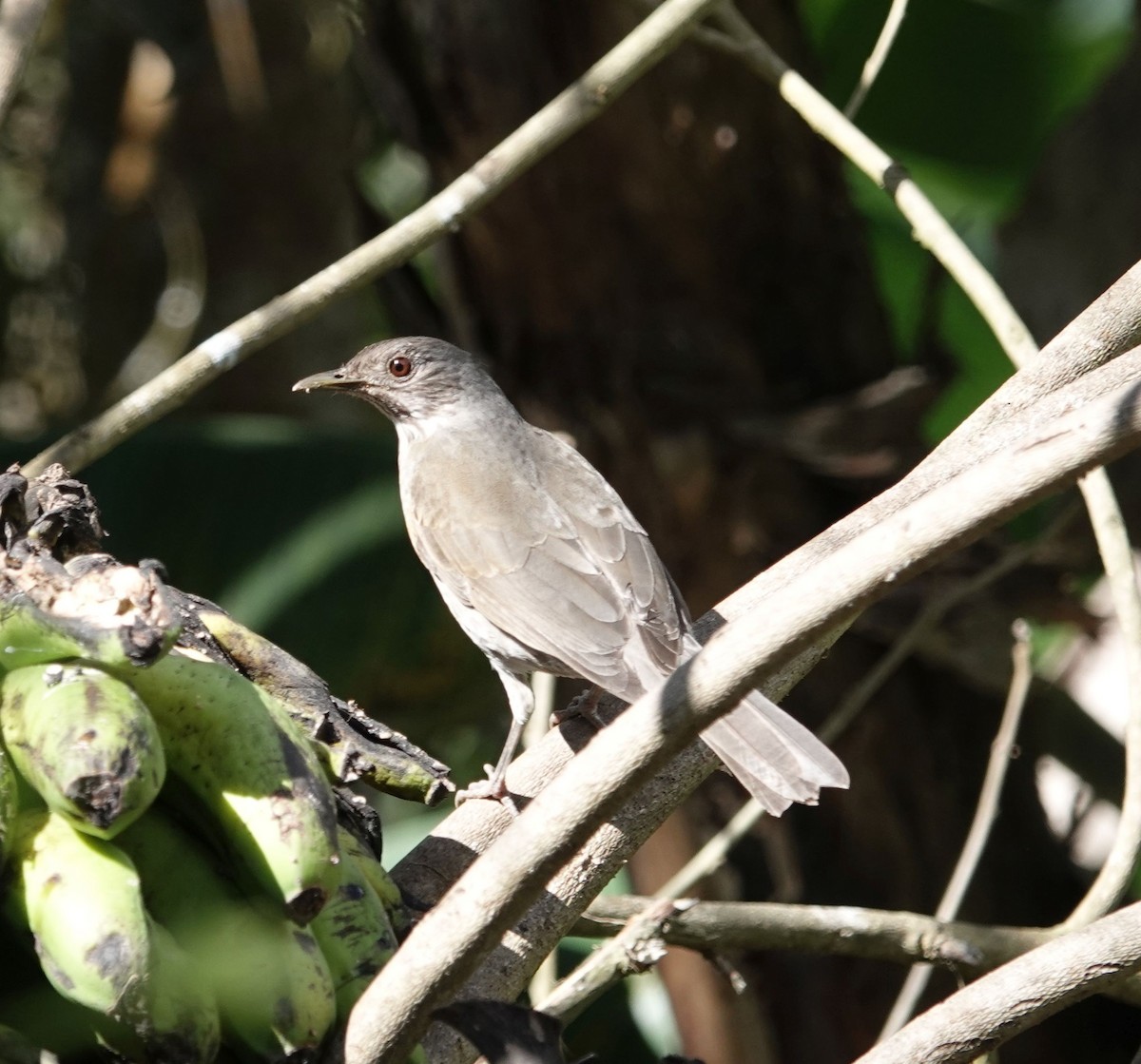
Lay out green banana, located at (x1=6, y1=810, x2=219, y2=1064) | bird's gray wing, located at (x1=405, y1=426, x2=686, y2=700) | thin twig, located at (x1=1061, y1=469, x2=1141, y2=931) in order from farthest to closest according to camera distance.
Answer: bird's gray wing, located at (x1=405, y1=426, x2=686, y2=700) → thin twig, located at (x1=1061, y1=469, x2=1141, y2=931) → green banana, located at (x1=6, y1=810, x2=219, y2=1064)

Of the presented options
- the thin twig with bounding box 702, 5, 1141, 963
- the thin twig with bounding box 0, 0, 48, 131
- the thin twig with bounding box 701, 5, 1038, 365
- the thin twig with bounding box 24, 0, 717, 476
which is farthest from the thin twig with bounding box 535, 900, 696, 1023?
the thin twig with bounding box 0, 0, 48, 131

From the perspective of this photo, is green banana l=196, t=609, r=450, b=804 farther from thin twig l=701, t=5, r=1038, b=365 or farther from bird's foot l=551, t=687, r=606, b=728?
thin twig l=701, t=5, r=1038, b=365

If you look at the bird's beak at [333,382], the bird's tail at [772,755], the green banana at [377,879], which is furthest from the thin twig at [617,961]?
the bird's beak at [333,382]

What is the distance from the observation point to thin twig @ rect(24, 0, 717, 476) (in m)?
2.70

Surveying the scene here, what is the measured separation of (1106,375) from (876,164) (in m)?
1.19

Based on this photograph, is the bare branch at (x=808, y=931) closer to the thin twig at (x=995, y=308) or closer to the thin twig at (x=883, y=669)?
the thin twig at (x=995, y=308)

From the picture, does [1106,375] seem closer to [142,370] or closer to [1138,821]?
[1138,821]

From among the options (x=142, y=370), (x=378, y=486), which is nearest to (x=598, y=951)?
(x=378, y=486)

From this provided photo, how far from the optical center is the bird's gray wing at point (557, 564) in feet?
11.2

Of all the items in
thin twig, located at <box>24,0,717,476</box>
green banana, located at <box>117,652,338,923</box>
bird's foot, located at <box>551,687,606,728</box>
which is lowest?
bird's foot, located at <box>551,687,606,728</box>

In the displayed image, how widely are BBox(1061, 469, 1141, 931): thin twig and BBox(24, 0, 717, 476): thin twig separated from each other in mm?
1217

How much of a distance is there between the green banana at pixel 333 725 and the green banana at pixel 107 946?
0.40 meters

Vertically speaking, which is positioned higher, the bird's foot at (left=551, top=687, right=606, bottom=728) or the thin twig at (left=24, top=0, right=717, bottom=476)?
the thin twig at (left=24, top=0, right=717, bottom=476)

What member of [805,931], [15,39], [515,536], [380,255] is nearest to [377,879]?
[805,931]
